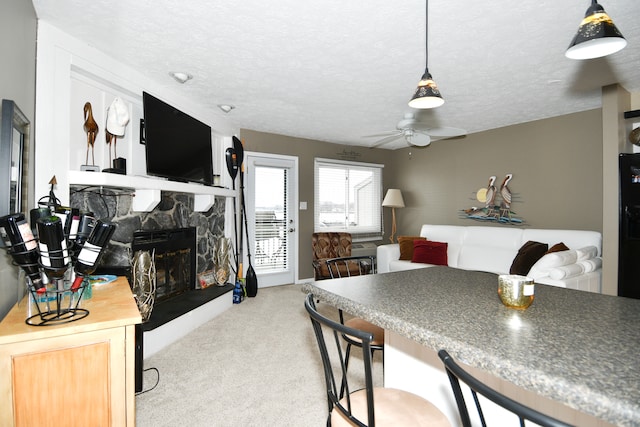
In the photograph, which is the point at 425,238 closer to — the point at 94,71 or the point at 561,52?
the point at 561,52

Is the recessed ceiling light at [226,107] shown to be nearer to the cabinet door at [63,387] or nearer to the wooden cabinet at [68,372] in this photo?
the wooden cabinet at [68,372]

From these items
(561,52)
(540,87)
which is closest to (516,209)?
(540,87)

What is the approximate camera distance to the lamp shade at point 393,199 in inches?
234

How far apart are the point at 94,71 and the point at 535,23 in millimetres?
3222

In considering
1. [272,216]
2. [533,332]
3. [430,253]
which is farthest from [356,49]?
[272,216]

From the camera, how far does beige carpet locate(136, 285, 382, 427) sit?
1.97 meters

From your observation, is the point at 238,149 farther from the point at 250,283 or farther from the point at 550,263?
the point at 550,263

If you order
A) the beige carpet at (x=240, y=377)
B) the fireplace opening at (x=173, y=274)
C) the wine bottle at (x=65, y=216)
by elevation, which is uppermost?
the wine bottle at (x=65, y=216)

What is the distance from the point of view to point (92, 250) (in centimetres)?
149

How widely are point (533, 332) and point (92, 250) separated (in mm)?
1720

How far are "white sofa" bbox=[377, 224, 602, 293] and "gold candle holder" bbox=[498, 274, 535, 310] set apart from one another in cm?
229

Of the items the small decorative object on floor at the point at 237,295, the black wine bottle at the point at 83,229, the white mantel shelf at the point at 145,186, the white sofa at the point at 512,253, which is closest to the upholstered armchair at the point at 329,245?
the white sofa at the point at 512,253

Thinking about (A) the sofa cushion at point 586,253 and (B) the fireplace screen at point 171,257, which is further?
(A) the sofa cushion at point 586,253

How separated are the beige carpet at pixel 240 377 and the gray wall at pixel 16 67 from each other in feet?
3.38
